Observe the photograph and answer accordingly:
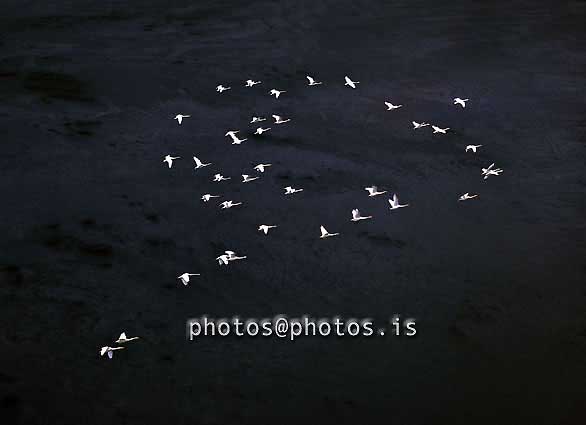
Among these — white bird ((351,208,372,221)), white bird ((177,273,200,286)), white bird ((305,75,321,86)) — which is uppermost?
white bird ((305,75,321,86))

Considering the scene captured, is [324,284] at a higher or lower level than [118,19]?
lower

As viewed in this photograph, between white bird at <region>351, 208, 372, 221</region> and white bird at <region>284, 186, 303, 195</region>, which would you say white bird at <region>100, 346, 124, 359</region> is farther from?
white bird at <region>351, 208, 372, 221</region>

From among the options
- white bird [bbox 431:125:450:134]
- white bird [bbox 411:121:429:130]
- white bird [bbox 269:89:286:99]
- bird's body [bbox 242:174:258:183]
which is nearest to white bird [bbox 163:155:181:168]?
bird's body [bbox 242:174:258:183]

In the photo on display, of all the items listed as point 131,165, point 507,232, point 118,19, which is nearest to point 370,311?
point 507,232

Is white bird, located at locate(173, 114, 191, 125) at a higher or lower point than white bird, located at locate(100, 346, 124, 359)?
higher

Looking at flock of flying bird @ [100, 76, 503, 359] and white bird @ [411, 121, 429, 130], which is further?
white bird @ [411, 121, 429, 130]

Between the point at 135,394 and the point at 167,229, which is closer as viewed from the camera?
the point at 135,394

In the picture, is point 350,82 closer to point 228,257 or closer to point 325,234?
point 325,234

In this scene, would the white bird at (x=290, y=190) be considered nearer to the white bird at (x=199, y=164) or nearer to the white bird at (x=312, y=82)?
the white bird at (x=199, y=164)

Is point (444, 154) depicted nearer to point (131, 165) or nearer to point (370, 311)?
point (370, 311)
